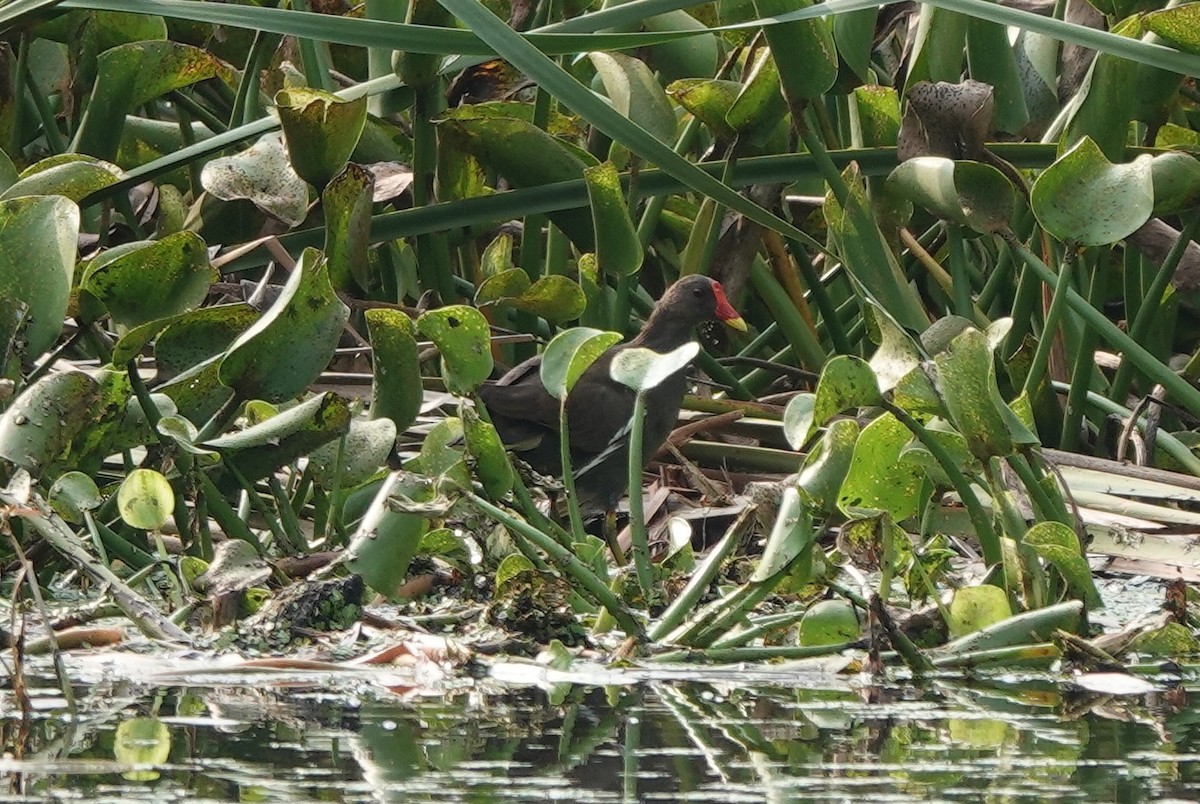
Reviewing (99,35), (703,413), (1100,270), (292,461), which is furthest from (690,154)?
(292,461)

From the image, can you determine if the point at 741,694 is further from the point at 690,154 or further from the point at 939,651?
the point at 690,154

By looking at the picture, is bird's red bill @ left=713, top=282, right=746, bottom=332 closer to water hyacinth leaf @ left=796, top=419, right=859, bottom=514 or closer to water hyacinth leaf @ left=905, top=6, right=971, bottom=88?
water hyacinth leaf @ left=905, top=6, right=971, bottom=88

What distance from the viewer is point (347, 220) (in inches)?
130

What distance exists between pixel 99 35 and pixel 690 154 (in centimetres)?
132

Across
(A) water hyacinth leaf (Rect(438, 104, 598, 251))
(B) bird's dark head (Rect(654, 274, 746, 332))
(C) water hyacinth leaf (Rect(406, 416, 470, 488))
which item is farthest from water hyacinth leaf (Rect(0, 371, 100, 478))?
(B) bird's dark head (Rect(654, 274, 746, 332))

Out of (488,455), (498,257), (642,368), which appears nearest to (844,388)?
(642,368)

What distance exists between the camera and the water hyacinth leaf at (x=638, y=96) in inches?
151

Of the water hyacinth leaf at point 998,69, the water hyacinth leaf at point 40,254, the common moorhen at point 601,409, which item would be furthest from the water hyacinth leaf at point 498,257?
the water hyacinth leaf at point 40,254

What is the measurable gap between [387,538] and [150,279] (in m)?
0.61

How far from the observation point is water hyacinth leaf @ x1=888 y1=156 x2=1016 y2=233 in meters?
3.22

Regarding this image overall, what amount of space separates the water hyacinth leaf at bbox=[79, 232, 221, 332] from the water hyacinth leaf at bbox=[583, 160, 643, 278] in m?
0.79

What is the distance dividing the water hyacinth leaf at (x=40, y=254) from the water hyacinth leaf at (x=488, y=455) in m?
0.61

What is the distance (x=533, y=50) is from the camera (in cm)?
301

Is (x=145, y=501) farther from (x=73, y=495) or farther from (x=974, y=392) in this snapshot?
(x=974, y=392)
